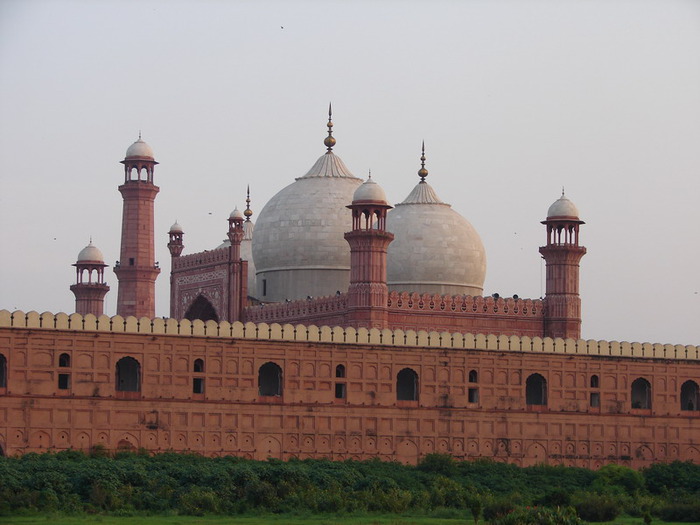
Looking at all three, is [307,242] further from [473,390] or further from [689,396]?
[689,396]

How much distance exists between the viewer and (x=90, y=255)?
174 ft

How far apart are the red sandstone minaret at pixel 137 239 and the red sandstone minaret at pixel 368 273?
922 cm

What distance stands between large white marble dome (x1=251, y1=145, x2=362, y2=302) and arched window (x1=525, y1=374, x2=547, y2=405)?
7.20 m

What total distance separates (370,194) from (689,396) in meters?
9.93

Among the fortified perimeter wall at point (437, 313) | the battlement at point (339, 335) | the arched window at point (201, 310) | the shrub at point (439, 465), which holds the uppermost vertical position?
the arched window at point (201, 310)

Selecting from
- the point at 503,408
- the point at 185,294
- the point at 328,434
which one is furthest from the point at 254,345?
the point at 185,294

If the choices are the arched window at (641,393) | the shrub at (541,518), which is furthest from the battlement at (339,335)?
the shrub at (541,518)

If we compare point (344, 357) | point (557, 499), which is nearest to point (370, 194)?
point (344, 357)

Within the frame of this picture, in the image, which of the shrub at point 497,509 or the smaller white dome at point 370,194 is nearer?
the shrub at point 497,509

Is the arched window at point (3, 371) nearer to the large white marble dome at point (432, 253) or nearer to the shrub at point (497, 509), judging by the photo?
the shrub at point (497, 509)

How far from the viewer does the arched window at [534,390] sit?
42.3 m

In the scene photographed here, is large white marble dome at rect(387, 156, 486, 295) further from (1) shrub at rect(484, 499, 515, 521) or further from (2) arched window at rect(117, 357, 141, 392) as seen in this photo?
(1) shrub at rect(484, 499, 515, 521)

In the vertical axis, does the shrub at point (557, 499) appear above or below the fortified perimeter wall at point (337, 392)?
below

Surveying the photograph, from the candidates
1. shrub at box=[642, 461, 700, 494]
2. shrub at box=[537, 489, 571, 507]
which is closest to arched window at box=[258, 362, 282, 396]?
shrub at box=[537, 489, 571, 507]
